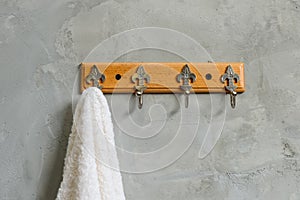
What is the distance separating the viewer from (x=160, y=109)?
80cm

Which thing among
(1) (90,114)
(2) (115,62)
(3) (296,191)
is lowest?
(3) (296,191)

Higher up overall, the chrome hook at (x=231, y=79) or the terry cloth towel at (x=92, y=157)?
the chrome hook at (x=231, y=79)

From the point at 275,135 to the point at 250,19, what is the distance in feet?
0.71

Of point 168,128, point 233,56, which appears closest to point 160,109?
point 168,128

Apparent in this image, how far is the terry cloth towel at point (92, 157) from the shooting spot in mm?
694

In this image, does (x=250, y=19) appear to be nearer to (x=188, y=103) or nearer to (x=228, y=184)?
(x=188, y=103)

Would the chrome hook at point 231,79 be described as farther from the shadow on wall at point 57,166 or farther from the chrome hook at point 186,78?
the shadow on wall at point 57,166

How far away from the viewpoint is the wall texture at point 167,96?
0.78 metres

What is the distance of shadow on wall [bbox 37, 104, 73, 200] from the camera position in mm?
762

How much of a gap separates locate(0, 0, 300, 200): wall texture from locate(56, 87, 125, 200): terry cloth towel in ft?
0.18

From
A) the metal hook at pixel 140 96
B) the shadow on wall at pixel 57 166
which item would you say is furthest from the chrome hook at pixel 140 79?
the shadow on wall at pixel 57 166

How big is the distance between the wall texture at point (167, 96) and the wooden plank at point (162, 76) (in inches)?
0.9

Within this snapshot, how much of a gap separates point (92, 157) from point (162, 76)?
187 mm

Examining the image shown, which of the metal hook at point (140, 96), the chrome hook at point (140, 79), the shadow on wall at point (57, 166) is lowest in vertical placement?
the shadow on wall at point (57, 166)
